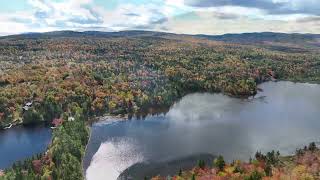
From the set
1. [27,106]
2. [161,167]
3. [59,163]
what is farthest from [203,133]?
[27,106]

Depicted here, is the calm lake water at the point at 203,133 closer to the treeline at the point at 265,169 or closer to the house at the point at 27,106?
the treeline at the point at 265,169

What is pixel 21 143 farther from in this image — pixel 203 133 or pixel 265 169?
pixel 265 169

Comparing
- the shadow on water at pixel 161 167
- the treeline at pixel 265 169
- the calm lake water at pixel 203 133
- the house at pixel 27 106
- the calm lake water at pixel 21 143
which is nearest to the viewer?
the treeline at pixel 265 169

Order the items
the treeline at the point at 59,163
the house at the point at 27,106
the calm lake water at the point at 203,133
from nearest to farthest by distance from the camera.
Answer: the treeline at the point at 59,163 → the calm lake water at the point at 203,133 → the house at the point at 27,106

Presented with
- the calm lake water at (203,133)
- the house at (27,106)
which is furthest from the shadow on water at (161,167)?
the house at (27,106)

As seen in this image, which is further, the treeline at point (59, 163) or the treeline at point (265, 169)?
the treeline at point (59, 163)

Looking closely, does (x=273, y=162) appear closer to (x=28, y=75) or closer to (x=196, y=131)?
(x=196, y=131)
